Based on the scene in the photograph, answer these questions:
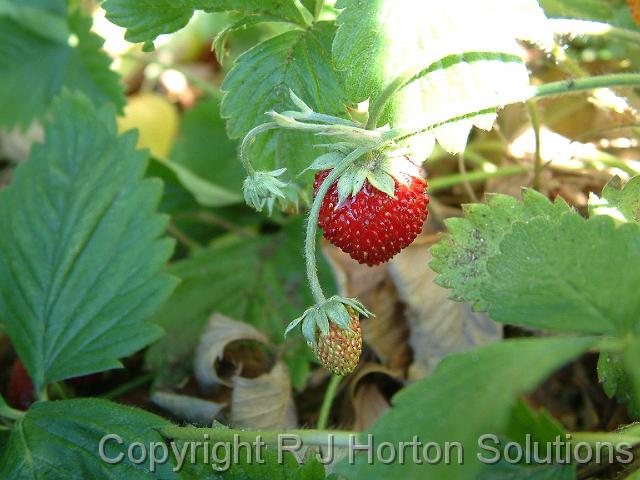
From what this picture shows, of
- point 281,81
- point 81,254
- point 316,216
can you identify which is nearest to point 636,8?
point 281,81

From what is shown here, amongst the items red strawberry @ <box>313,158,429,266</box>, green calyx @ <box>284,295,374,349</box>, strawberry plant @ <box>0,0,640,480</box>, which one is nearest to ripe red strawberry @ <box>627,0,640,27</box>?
strawberry plant @ <box>0,0,640,480</box>

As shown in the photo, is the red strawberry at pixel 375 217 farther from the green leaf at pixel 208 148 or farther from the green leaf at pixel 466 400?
the green leaf at pixel 208 148

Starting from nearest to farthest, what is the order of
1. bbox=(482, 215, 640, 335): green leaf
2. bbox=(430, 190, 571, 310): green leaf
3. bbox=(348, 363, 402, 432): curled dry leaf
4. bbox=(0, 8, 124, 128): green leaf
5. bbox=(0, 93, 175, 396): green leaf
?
bbox=(482, 215, 640, 335): green leaf → bbox=(430, 190, 571, 310): green leaf → bbox=(0, 93, 175, 396): green leaf → bbox=(348, 363, 402, 432): curled dry leaf → bbox=(0, 8, 124, 128): green leaf

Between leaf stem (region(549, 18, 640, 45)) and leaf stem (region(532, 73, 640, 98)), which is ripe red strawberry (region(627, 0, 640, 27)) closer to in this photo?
leaf stem (region(549, 18, 640, 45))

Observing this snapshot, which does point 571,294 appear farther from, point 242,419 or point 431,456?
point 242,419

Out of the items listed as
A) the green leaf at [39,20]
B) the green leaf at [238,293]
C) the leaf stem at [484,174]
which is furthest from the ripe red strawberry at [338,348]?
the green leaf at [39,20]

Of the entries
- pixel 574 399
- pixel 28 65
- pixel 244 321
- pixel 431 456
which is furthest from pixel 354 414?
pixel 28 65
